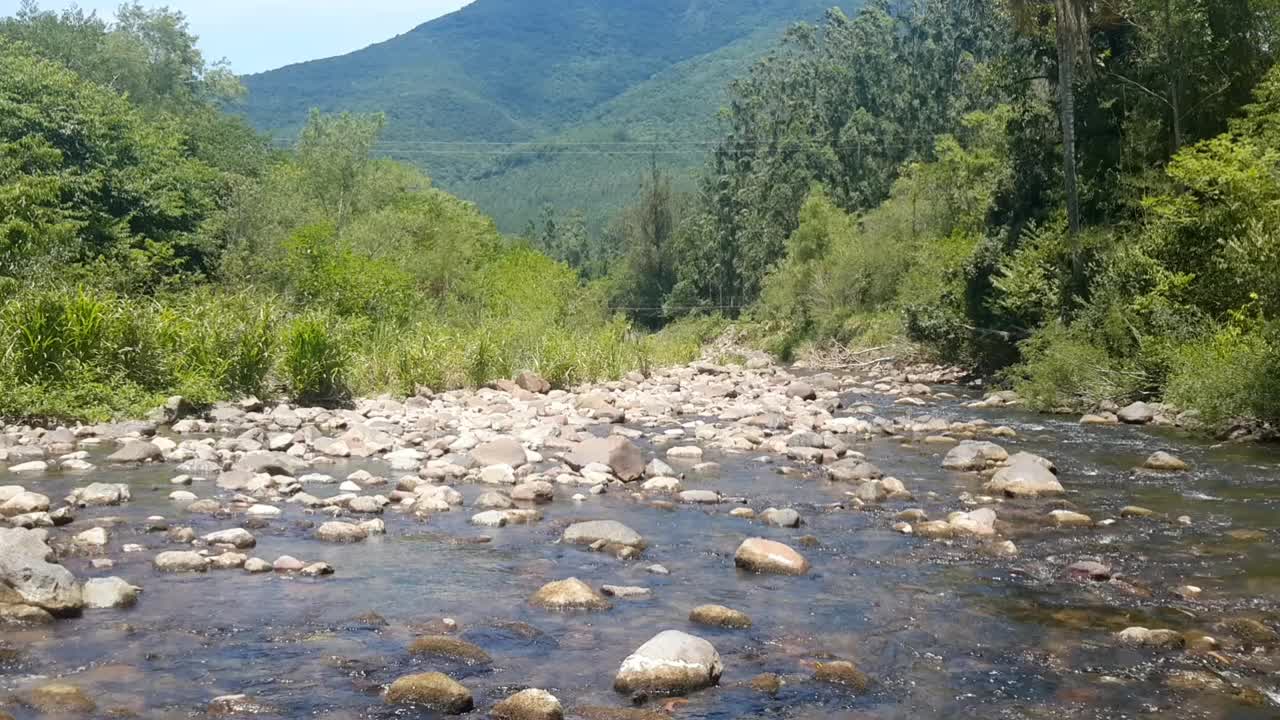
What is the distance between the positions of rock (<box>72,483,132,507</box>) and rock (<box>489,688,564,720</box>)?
21.3 ft

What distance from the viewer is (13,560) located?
6.72m

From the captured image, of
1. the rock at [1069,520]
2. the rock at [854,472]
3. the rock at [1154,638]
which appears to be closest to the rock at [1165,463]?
the rock at [854,472]

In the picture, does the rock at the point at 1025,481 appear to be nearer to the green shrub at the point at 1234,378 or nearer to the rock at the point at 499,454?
the green shrub at the point at 1234,378

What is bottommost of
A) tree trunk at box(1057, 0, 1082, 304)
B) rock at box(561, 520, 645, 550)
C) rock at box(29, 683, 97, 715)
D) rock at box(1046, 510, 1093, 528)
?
rock at box(1046, 510, 1093, 528)

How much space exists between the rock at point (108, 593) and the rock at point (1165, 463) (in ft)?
36.7

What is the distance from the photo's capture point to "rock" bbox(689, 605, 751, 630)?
696 centimetres

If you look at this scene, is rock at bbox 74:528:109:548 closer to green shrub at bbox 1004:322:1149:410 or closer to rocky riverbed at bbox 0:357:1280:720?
rocky riverbed at bbox 0:357:1280:720

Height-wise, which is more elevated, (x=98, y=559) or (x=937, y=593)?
(x=98, y=559)

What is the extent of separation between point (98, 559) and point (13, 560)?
138 centimetres

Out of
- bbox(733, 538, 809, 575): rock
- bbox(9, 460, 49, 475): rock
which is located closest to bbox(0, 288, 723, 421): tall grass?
bbox(9, 460, 49, 475): rock

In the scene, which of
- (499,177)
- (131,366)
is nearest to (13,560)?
(131,366)

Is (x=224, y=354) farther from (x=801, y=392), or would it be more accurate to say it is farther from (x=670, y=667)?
(x=670, y=667)

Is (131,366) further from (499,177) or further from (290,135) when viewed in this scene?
(290,135)

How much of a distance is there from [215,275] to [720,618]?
30971 millimetres
